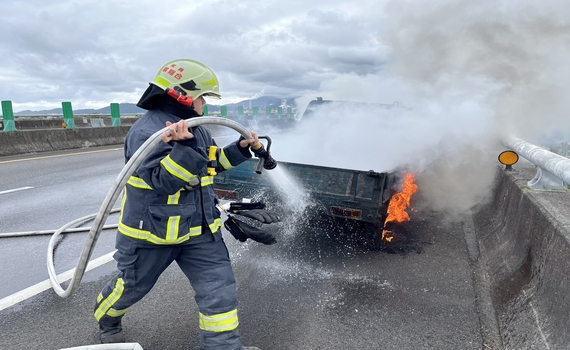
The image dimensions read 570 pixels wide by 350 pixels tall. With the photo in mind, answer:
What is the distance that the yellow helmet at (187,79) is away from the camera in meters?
2.40

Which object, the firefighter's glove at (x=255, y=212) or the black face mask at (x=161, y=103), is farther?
the firefighter's glove at (x=255, y=212)

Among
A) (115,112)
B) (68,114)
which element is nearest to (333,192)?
(68,114)

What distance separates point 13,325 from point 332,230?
3.11 meters

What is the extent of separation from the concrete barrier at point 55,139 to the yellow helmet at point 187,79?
1227cm

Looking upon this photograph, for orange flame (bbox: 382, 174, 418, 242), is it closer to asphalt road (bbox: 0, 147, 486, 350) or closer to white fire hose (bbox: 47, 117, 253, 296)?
asphalt road (bbox: 0, 147, 486, 350)

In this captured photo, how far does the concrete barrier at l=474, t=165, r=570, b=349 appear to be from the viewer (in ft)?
7.50

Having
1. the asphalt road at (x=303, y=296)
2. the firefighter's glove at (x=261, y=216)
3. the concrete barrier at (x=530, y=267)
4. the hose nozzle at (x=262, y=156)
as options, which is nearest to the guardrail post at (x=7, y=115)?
the asphalt road at (x=303, y=296)

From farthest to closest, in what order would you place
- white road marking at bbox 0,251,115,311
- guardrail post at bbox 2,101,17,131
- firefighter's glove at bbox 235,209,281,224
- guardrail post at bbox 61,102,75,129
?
guardrail post at bbox 61,102,75,129 → guardrail post at bbox 2,101,17,131 → white road marking at bbox 0,251,115,311 → firefighter's glove at bbox 235,209,281,224

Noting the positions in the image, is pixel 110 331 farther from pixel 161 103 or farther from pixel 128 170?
pixel 161 103

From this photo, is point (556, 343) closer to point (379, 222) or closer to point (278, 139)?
point (379, 222)

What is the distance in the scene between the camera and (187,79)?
241cm

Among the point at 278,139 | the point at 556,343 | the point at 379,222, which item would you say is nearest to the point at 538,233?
the point at 556,343

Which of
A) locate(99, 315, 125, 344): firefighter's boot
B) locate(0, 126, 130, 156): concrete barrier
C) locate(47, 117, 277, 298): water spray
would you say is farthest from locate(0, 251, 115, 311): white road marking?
locate(0, 126, 130, 156): concrete barrier

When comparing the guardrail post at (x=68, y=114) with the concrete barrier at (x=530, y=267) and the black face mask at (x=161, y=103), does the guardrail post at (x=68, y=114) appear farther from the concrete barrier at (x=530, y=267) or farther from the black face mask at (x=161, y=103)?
the concrete barrier at (x=530, y=267)
